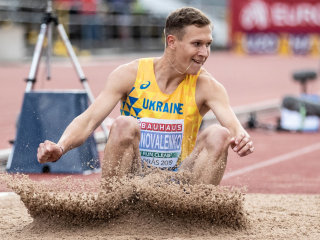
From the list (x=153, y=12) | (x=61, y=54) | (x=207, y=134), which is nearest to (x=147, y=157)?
(x=207, y=134)

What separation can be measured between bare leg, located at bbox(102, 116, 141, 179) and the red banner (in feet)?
94.6

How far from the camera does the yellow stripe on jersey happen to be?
4.65 metres

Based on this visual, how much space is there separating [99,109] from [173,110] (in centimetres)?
51

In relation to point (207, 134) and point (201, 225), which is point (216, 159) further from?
point (201, 225)

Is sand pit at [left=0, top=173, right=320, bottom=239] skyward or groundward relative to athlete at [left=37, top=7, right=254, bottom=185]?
groundward

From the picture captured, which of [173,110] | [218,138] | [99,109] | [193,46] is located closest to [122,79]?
[99,109]

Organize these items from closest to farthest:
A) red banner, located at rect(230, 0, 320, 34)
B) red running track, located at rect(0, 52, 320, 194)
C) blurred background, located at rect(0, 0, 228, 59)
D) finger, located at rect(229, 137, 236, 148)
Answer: finger, located at rect(229, 137, 236, 148) < red running track, located at rect(0, 52, 320, 194) < blurred background, located at rect(0, 0, 228, 59) < red banner, located at rect(230, 0, 320, 34)

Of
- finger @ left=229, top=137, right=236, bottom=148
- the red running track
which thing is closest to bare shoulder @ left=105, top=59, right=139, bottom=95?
finger @ left=229, top=137, right=236, bottom=148

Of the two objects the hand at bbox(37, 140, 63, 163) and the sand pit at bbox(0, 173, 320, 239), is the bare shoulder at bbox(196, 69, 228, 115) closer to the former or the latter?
the sand pit at bbox(0, 173, 320, 239)

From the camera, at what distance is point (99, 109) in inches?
179

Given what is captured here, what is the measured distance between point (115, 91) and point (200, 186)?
2.88 ft

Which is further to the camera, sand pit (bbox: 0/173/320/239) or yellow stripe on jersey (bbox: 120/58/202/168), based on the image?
yellow stripe on jersey (bbox: 120/58/202/168)

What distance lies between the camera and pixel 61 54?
2339 cm

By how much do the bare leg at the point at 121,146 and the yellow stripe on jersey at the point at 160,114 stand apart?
26 cm
